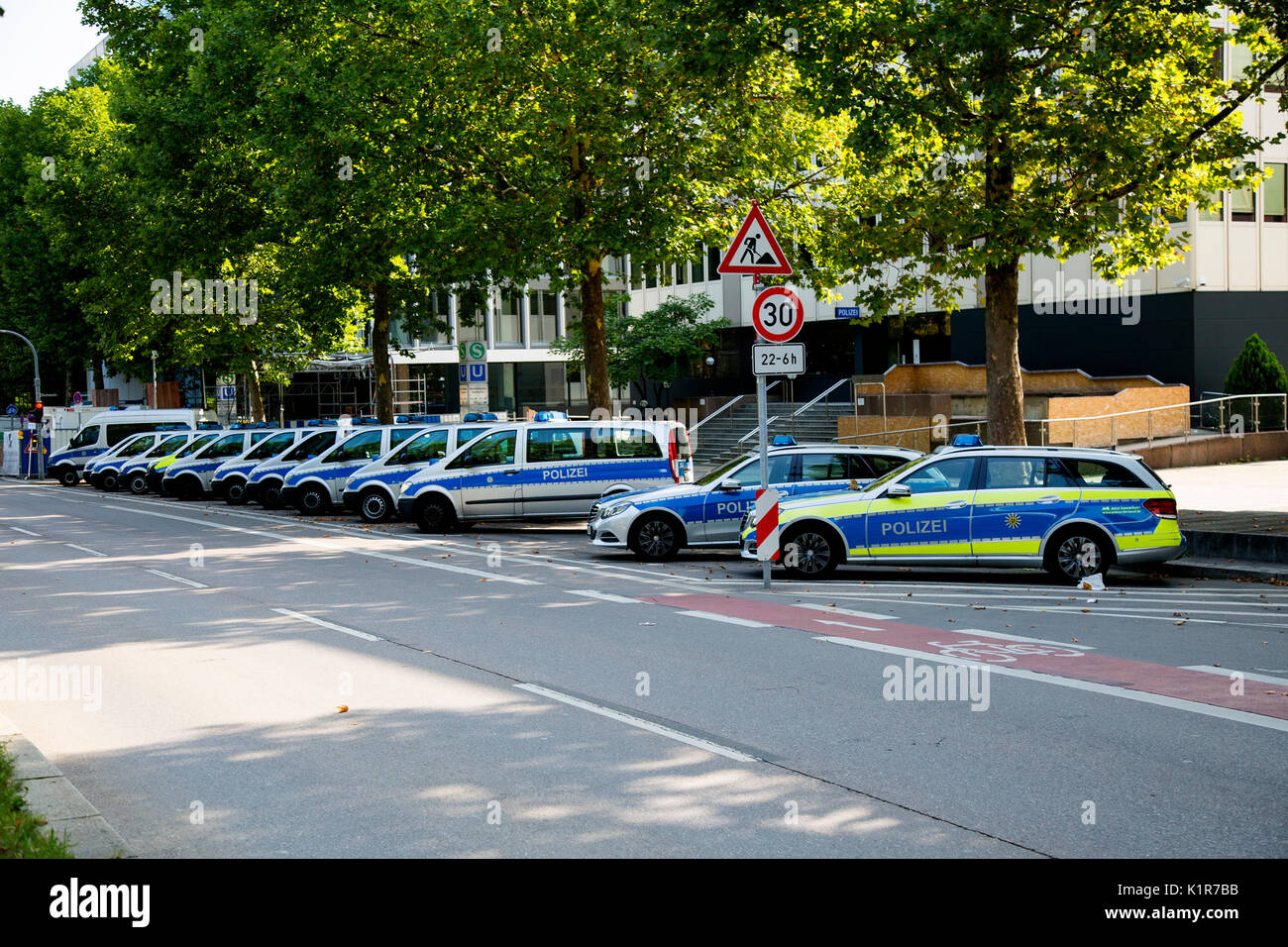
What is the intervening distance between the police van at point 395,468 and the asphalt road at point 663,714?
967cm

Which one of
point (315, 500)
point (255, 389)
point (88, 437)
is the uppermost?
point (255, 389)

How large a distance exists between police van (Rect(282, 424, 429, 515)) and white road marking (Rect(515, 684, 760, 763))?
18709 mm

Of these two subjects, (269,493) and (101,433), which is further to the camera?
(101,433)

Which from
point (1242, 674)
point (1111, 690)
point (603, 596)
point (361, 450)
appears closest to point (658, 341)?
point (361, 450)

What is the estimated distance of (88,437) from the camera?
45.7m

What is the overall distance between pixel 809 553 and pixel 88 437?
121 feet

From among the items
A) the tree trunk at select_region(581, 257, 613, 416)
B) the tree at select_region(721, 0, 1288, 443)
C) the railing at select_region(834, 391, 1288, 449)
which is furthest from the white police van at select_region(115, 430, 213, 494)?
the tree at select_region(721, 0, 1288, 443)

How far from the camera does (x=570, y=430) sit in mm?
22156

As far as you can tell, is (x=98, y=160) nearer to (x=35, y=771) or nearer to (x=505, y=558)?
(x=505, y=558)

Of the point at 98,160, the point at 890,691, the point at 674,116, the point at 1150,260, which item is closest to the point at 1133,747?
the point at 890,691

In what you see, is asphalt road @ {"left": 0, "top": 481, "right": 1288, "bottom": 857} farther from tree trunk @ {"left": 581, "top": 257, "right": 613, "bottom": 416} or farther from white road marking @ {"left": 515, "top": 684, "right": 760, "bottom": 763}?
tree trunk @ {"left": 581, "top": 257, "right": 613, "bottom": 416}

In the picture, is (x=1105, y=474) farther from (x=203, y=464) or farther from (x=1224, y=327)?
(x=203, y=464)

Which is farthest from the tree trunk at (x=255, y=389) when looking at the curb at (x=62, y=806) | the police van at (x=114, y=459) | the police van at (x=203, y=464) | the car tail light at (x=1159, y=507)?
the curb at (x=62, y=806)

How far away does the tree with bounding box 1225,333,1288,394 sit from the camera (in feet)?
100
